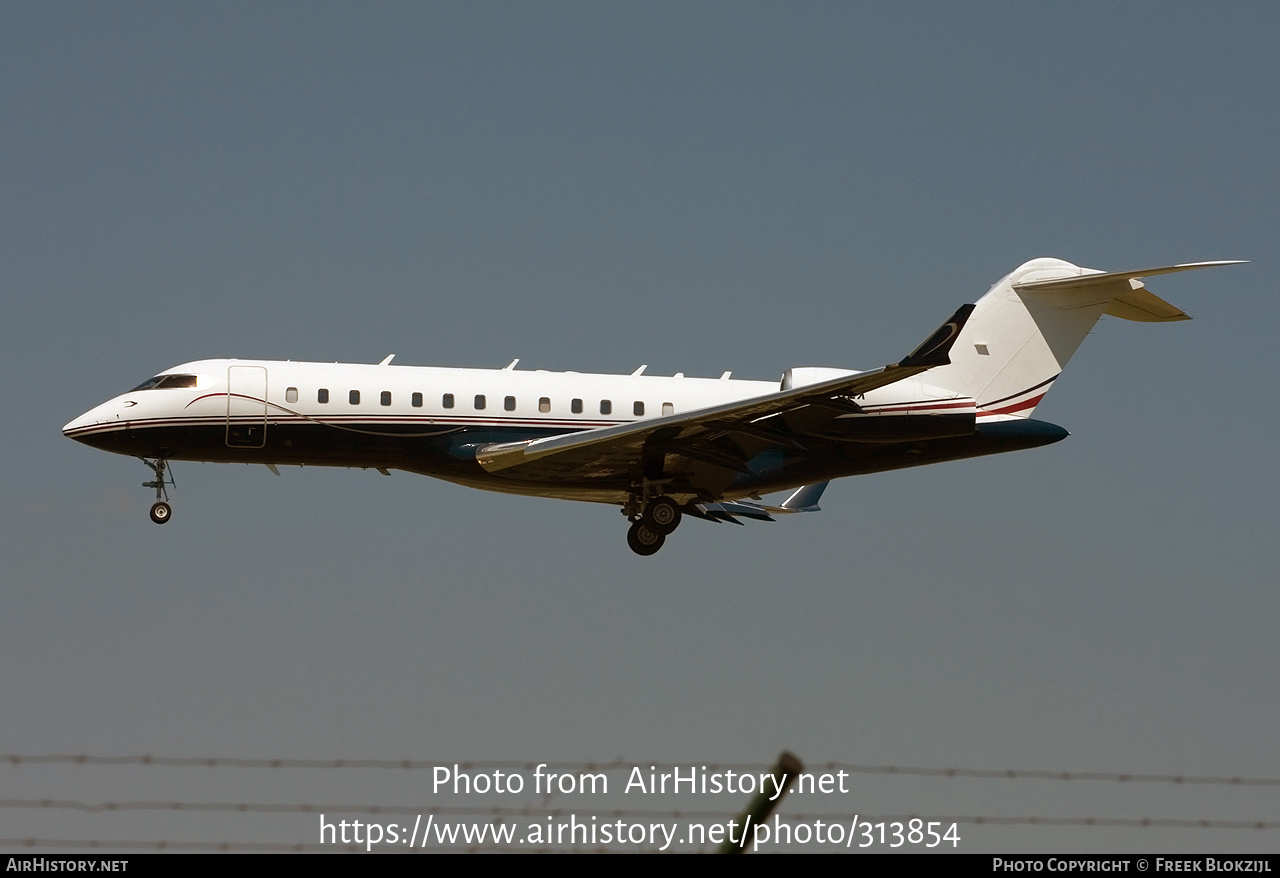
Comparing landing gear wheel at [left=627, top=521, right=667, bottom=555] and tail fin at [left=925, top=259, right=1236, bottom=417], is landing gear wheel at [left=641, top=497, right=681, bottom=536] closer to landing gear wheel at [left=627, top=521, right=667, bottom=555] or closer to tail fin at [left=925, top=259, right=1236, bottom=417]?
landing gear wheel at [left=627, top=521, right=667, bottom=555]

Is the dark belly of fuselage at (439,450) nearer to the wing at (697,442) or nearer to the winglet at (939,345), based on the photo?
the wing at (697,442)

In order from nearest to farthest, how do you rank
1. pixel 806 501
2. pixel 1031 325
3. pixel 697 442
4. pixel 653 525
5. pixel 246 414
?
1. pixel 697 442
2. pixel 246 414
3. pixel 653 525
4. pixel 1031 325
5. pixel 806 501

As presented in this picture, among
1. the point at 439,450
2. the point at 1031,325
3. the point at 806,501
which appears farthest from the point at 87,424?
the point at 1031,325

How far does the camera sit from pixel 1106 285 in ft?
92.7

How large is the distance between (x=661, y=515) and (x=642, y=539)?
0.55 m

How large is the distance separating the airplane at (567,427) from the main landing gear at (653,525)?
0.08 ft

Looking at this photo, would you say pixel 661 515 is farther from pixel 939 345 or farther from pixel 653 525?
pixel 939 345

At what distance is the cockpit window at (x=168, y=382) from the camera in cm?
2623

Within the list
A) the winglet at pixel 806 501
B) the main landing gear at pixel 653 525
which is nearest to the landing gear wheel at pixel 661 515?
the main landing gear at pixel 653 525

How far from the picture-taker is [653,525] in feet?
88.1

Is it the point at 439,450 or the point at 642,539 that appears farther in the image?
the point at 642,539

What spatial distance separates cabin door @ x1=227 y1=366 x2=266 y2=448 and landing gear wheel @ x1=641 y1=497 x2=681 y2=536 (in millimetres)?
6688
